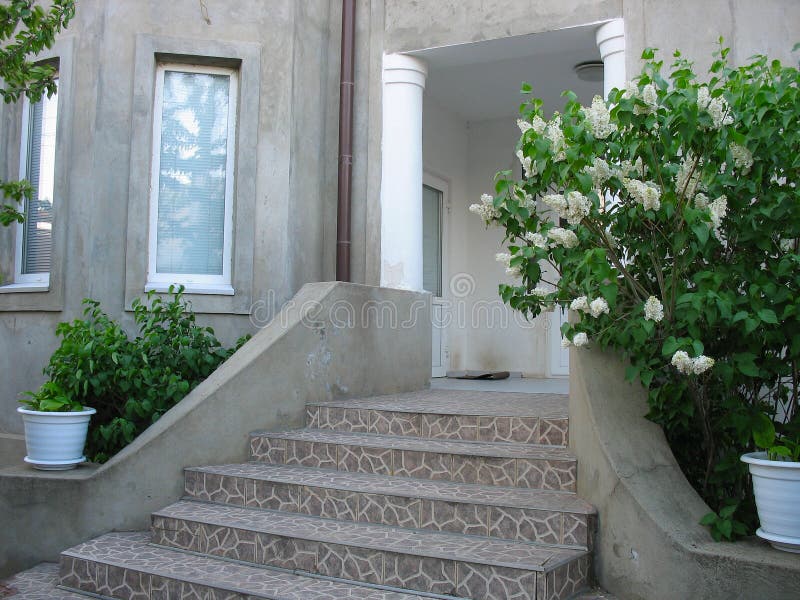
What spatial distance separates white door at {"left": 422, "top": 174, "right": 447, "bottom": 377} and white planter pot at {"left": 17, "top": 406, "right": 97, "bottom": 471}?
4.24m

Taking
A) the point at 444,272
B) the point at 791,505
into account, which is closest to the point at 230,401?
the point at 791,505

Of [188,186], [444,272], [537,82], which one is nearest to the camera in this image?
[188,186]

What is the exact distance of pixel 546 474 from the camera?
14.7ft

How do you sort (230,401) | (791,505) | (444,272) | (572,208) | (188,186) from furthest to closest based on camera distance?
1. (444,272)
2. (188,186)
3. (230,401)
4. (572,208)
5. (791,505)

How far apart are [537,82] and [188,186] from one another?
12.1 ft

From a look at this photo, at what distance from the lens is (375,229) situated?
7.30 m

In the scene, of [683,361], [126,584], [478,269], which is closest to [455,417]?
[683,361]

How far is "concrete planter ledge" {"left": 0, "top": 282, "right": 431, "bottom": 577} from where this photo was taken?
5.02m

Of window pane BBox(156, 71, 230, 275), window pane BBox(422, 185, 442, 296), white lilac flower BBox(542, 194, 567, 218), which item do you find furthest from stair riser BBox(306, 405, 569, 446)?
window pane BBox(422, 185, 442, 296)

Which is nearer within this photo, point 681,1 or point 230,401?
point 230,401

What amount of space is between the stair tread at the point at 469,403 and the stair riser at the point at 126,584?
1878mm

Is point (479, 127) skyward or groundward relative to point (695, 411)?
skyward

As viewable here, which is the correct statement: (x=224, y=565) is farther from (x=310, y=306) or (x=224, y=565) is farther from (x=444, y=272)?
(x=444, y=272)

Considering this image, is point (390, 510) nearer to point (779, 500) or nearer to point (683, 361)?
point (683, 361)
